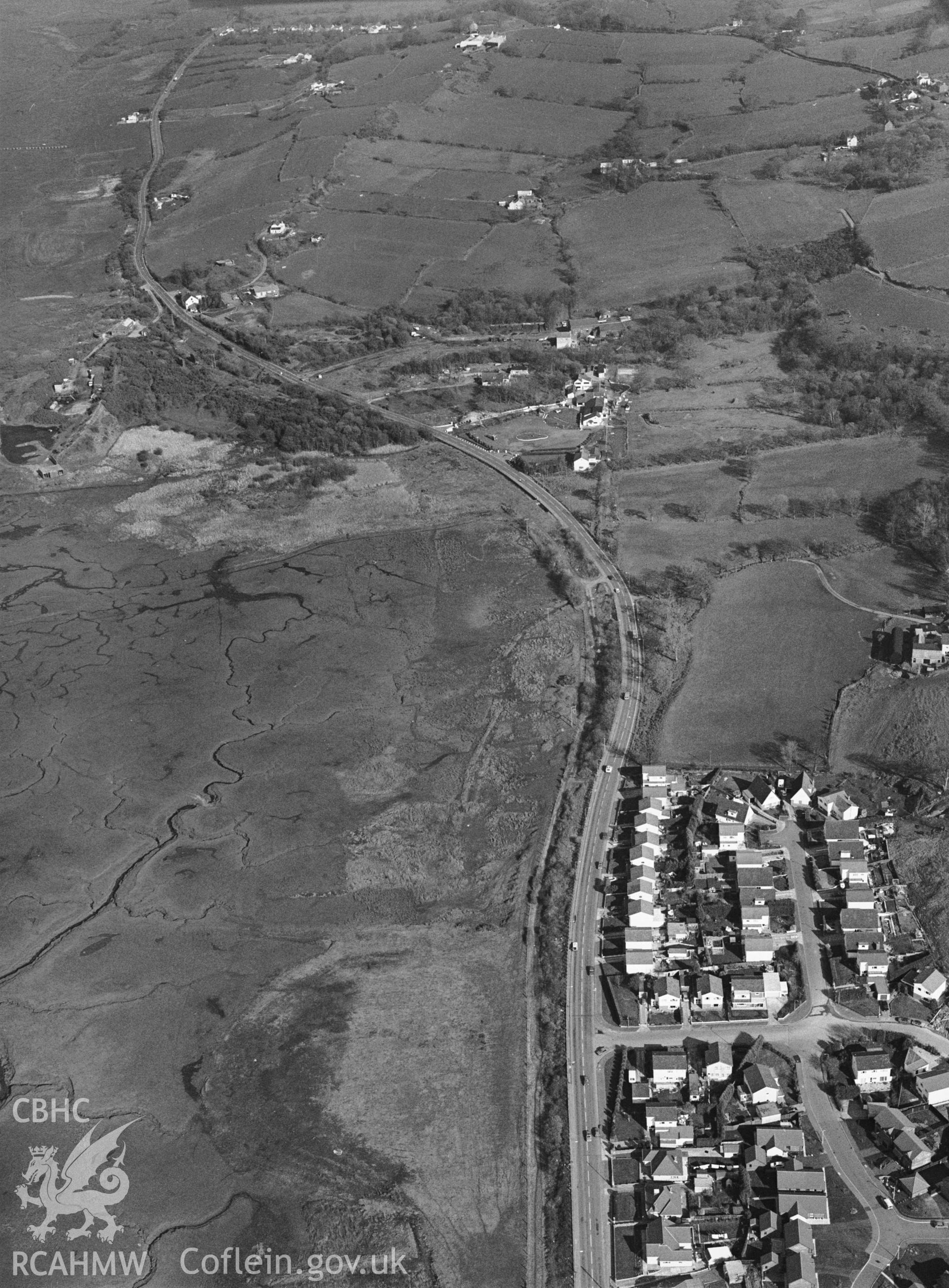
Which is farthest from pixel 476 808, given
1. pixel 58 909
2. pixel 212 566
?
pixel 212 566

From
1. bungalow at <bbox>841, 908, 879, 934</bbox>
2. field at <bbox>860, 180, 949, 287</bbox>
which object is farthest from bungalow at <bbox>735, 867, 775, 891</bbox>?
field at <bbox>860, 180, 949, 287</bbox>

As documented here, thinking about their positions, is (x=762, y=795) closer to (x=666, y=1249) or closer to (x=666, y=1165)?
(x=666, y=1165)

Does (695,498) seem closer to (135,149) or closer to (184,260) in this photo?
(184,260)

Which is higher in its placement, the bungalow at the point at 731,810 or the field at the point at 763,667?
the bungalow at the point at 731,810

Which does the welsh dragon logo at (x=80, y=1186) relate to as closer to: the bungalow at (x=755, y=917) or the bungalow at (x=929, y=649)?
the bungalow at (x=755, y=917)

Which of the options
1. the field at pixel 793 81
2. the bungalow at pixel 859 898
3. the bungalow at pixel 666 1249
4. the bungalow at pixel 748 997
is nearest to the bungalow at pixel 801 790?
the bungalow at pixel 859 898

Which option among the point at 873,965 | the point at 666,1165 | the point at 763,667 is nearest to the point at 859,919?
the point at 873,965
